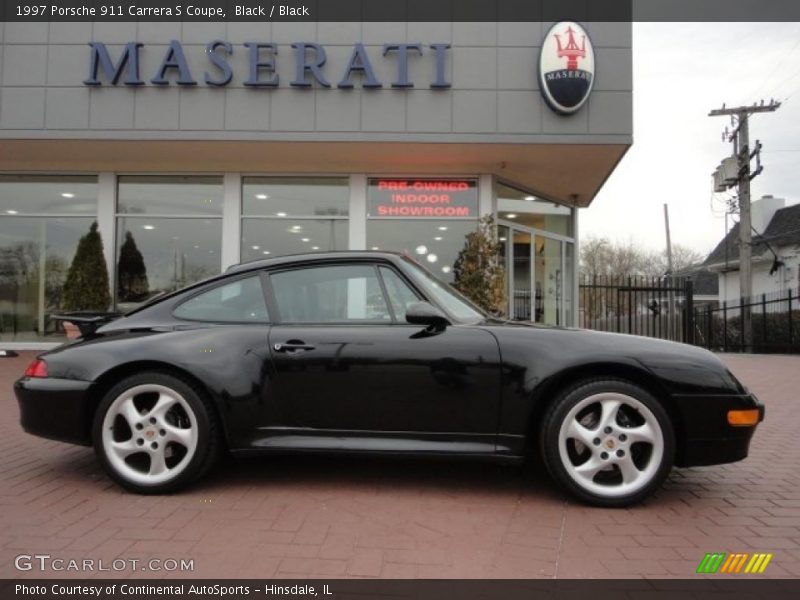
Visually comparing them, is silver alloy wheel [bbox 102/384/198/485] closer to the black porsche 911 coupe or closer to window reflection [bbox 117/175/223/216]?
the black porsche 911 coupe

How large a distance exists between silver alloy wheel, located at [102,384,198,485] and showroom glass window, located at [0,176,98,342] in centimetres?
918

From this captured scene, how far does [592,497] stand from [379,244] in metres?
8.07

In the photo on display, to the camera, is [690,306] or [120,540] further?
[690,306]

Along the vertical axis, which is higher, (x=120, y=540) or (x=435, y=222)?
→ (x=435, y=222)

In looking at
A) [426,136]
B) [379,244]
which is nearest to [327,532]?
[426,136]

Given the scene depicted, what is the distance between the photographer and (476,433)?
3.00 m

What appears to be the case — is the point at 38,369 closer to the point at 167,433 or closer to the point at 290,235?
the point at 167,433

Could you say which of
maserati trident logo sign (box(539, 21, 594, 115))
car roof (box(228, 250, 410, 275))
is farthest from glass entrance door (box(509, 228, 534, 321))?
car roof (box(228, 250, 410, 275))

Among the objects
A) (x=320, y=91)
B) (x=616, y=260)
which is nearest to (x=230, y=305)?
(x=320, y=91)

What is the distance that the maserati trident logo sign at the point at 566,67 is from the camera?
8.88m

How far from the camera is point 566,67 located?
29.3 ft

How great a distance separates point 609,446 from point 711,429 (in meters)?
0.53

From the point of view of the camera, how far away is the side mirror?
120 inches
